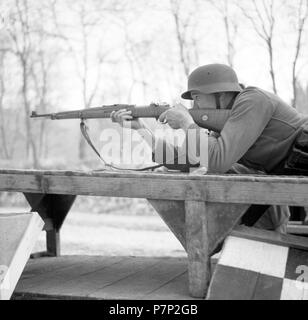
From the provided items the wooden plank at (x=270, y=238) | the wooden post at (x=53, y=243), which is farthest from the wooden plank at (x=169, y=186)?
the wooden post at (x=53, y=243)

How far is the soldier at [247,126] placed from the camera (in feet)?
9.36

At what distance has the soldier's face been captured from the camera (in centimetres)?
329

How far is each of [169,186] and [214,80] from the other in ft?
3.13

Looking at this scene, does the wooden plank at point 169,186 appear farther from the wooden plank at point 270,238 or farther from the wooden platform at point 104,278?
the wooden platform at point 104,278

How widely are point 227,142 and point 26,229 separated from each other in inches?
48.9

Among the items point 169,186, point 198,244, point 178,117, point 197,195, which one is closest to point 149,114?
point 178,117

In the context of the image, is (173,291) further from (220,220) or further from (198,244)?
(220,220)

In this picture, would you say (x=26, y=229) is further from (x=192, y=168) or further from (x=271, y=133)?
(x=271, y=133)

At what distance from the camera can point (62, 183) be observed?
112 inches

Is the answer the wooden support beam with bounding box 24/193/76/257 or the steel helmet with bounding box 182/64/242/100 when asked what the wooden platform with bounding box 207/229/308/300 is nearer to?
the steel helmet with bounding box 182/64/242/100

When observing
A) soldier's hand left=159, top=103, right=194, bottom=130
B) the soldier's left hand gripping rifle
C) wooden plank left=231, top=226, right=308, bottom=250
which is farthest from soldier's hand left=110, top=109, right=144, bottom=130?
wooden plank left=231, top=226, right=308, bottom=250

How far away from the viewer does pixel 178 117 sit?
10.5 ft

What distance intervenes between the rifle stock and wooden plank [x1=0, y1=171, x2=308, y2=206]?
76 cm
